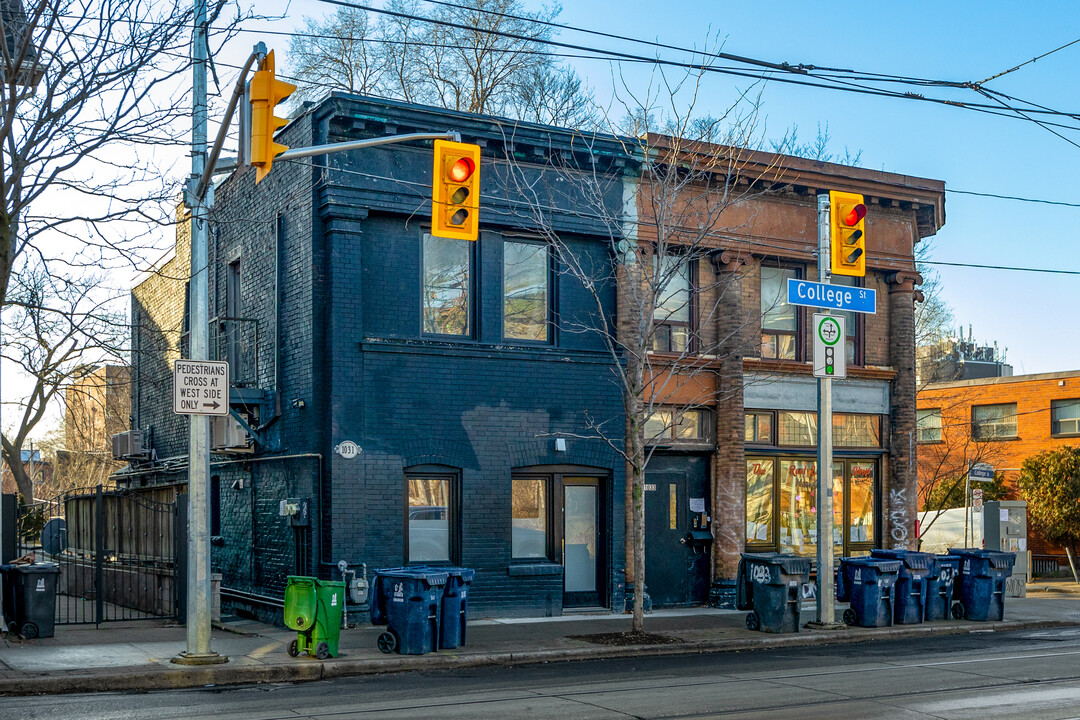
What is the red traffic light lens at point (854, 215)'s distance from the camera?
1688 centimetres

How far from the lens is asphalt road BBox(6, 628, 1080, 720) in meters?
10.1

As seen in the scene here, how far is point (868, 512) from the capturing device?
73.6ft

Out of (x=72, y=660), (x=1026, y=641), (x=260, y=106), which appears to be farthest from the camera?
(x=1026, y=641)

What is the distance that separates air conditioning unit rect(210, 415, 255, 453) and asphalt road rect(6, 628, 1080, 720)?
297 inches

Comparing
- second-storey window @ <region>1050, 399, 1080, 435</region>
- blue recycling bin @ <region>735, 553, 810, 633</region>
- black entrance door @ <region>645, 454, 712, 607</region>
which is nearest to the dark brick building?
black entrance door @ <region>645, 454, 712, 607</region>

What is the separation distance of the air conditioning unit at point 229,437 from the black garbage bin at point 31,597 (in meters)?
4.99

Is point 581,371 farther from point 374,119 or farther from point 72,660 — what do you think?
point 72,660

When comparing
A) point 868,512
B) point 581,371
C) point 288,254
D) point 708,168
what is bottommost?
point 868,512

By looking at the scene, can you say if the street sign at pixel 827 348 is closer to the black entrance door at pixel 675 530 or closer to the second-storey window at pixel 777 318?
the second-storey window at pixel 777 318

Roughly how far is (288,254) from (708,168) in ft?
22.8

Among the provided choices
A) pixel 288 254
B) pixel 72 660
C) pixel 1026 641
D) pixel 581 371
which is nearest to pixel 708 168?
pixel 581 371

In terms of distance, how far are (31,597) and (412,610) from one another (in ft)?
16.3

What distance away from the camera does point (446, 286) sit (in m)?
18.3

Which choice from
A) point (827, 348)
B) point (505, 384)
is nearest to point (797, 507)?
point (827, 348)
